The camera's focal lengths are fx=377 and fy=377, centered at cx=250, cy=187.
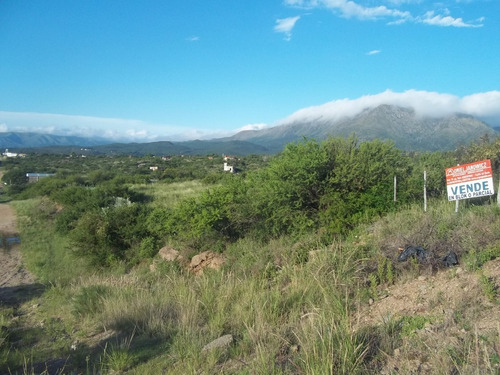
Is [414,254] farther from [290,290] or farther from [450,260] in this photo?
[290,290]

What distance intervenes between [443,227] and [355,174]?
5.22m

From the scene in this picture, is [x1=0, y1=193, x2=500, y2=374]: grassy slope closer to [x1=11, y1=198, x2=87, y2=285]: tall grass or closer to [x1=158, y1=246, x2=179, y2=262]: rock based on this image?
[x1=158, y1=246, x2=179, y2=262]: rock

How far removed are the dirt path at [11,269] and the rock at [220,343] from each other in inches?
367

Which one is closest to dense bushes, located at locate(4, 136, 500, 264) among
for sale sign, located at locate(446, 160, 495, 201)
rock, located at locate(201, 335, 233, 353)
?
for sale sign, located at locate(446, 160, 495, 201)

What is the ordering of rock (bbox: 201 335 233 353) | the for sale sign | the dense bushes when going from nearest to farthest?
rock (bbox: 201 335 233 353) < the for sale sign < the dense bushes

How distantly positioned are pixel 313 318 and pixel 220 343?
1.23m

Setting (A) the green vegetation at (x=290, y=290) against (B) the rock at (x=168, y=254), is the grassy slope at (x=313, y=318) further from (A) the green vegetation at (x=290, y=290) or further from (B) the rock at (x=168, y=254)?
(B) the rock at (x=168, y=254)

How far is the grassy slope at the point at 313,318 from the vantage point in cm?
381

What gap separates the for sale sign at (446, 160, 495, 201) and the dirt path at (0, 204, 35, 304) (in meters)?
12.7

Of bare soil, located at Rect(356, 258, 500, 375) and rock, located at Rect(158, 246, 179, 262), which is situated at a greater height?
bare soil, located at Rect(356, 258, 500, 375)

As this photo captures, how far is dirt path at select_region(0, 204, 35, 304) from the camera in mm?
13062

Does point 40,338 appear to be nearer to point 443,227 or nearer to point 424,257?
point 424,257

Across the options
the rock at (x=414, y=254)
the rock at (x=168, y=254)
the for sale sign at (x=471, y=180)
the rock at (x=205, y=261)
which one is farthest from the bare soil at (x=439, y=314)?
the rock at (x=168, y=254)

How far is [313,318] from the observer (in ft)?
14.6
